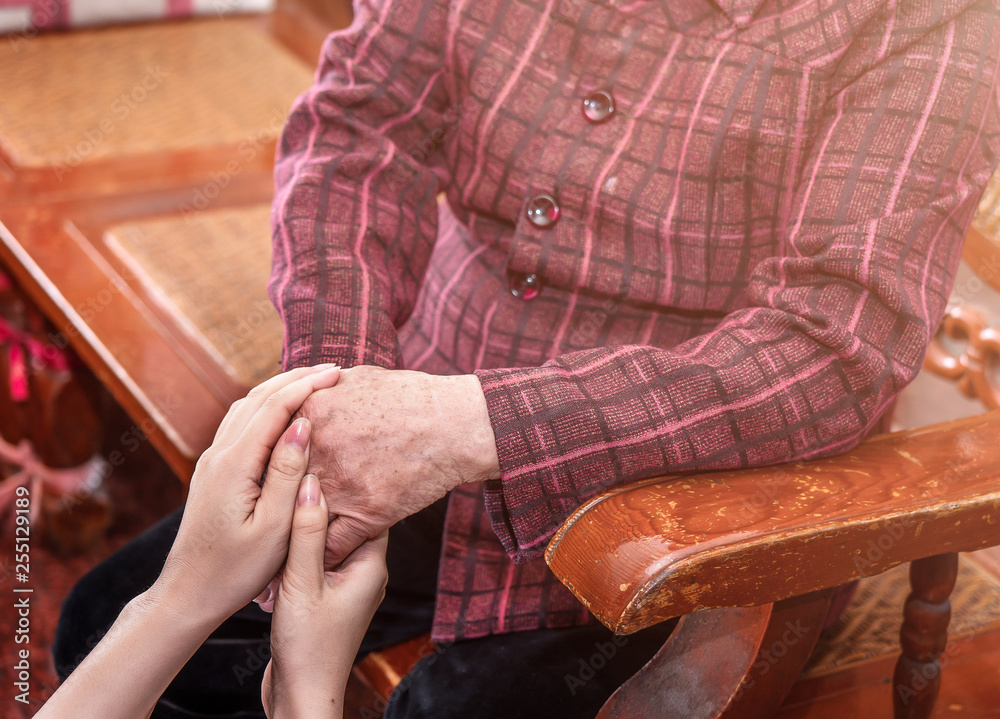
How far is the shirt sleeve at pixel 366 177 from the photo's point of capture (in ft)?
2.92

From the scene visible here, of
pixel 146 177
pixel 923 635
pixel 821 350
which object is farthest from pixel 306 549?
pixel 146 177

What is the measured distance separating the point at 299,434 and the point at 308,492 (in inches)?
1.8

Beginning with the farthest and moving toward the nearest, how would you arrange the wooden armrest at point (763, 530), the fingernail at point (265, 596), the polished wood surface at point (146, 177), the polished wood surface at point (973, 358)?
the polished wood surface at point (146, 177) < the polished wood surface at point (973, 358) < the fingernail at point (265, 596) < the wooden armrest at point (763, 530)

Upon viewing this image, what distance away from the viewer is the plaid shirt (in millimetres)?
743

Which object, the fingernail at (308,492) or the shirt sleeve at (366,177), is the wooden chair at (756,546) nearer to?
the fingernail at (308,492)

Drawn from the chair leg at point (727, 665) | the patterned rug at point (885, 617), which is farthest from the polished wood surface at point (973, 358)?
the chair leg at point (727, 665)

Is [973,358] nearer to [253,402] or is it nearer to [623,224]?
[623,224]

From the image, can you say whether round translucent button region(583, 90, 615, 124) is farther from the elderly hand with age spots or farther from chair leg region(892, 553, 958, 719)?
chair leg region(892, 553, 958, 719)

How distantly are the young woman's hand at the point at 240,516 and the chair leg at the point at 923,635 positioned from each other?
563 millimetres

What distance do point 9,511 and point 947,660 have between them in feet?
5.51

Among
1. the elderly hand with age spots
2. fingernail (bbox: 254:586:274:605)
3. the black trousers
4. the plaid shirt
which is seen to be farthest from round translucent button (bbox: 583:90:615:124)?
fingernail (bbox: 254:586:274:605)

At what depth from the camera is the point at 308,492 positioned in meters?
0.75

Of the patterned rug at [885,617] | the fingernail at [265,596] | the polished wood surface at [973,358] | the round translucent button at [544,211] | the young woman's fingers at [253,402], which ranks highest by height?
the round translucent button at [544,211]

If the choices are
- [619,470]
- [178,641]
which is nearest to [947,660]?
[619,470]
